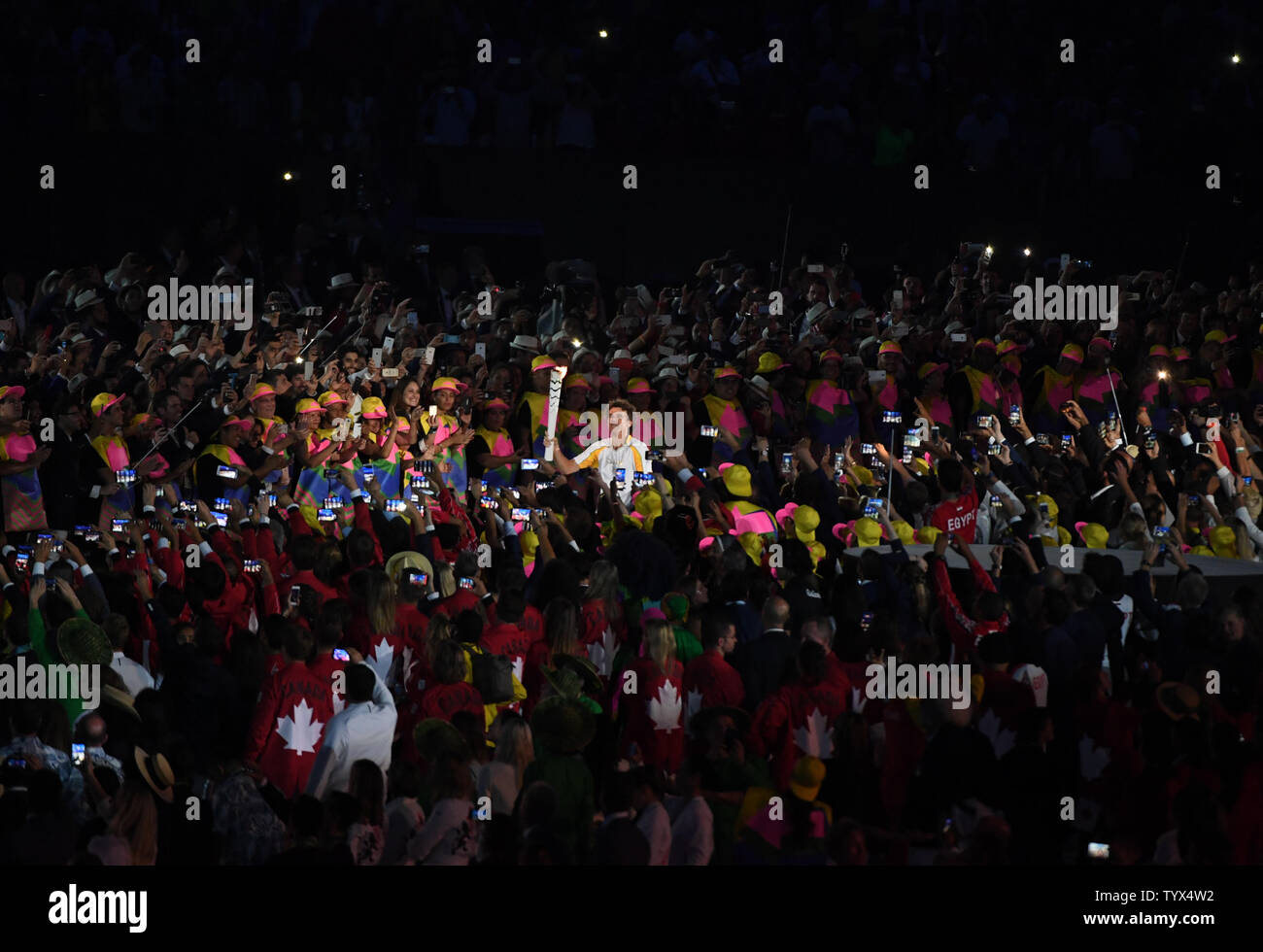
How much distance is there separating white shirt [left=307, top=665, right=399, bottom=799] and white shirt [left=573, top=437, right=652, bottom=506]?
6.64 metres

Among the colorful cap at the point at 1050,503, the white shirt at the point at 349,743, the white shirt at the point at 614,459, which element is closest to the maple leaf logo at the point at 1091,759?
the white shirt at the point at 349,743

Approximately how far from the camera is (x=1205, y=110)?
2202cm

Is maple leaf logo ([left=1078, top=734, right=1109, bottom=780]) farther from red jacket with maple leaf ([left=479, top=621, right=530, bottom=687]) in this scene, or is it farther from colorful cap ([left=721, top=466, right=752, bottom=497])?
colorful cap ([left=721, top=466, right=752, bottom=497])

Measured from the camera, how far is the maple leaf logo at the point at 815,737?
888 cm

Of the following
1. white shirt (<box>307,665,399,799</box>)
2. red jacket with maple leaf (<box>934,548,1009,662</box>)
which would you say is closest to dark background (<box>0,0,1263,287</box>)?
red jacket with maple leaf (<box>934,548,1009,662</box>)

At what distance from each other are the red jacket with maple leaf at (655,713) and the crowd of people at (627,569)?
2cm

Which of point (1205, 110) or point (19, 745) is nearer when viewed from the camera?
point (19, 745)

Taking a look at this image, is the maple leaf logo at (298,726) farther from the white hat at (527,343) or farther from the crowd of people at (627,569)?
the white hat at (527,343)

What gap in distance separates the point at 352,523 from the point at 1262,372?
938 centimetres

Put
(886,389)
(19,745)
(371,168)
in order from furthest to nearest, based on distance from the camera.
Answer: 1. (371,168)
2. (886,389)
3. (19,745)

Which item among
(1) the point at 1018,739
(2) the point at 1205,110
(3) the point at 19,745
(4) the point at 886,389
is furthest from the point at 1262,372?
(3) the point at 19,745

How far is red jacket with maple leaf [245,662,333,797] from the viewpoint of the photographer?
9.02m

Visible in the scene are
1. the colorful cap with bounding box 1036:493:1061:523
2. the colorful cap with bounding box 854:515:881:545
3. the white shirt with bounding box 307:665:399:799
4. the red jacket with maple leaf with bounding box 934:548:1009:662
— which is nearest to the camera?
the white shirt with bounding box 307:665:399:799
